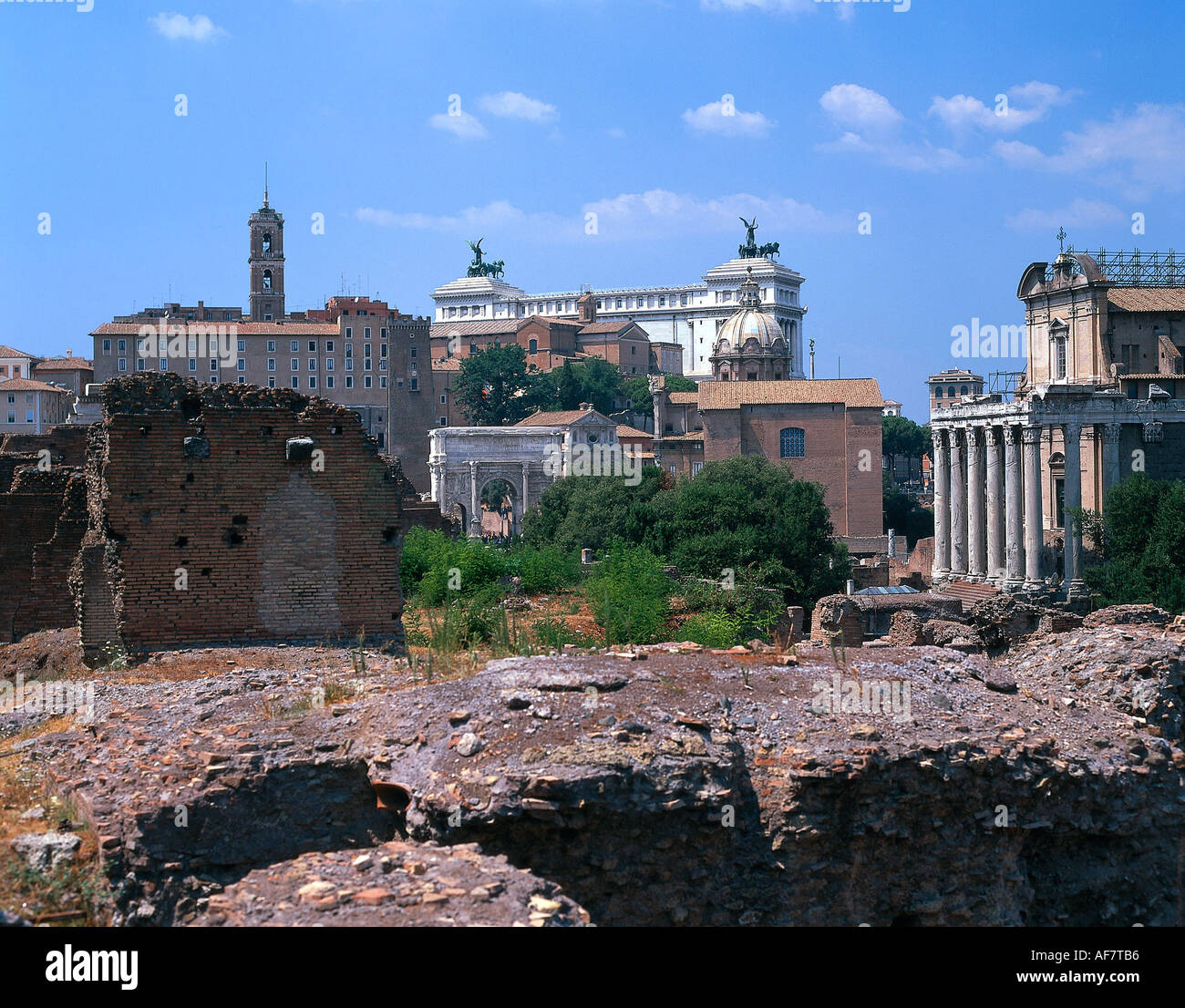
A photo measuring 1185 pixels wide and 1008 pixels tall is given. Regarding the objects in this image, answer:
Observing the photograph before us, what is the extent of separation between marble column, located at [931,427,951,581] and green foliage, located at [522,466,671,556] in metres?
11.9

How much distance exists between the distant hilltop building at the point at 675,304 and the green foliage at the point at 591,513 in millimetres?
105054

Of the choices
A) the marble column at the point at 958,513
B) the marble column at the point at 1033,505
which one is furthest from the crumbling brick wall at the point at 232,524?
the marble column at the point at 958,513

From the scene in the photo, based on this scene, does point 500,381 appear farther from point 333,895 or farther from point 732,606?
point 333,895

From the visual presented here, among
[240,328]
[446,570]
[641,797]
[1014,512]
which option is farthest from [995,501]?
[240,328]

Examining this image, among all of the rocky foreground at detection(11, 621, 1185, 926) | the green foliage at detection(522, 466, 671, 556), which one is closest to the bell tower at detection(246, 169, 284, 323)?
the green foliage at detection(522, 466, 671, 556)

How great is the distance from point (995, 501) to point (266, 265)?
279 ft

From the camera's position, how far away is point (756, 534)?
40.2 metres

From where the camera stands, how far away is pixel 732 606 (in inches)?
1312

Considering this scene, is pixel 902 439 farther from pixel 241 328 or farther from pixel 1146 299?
pixel 1146 299

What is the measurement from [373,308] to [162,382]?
99.5 m

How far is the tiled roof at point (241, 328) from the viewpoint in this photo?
99.7 meters

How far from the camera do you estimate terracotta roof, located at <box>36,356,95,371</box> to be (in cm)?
10012

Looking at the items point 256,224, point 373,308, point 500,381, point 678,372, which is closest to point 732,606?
point 500,381
